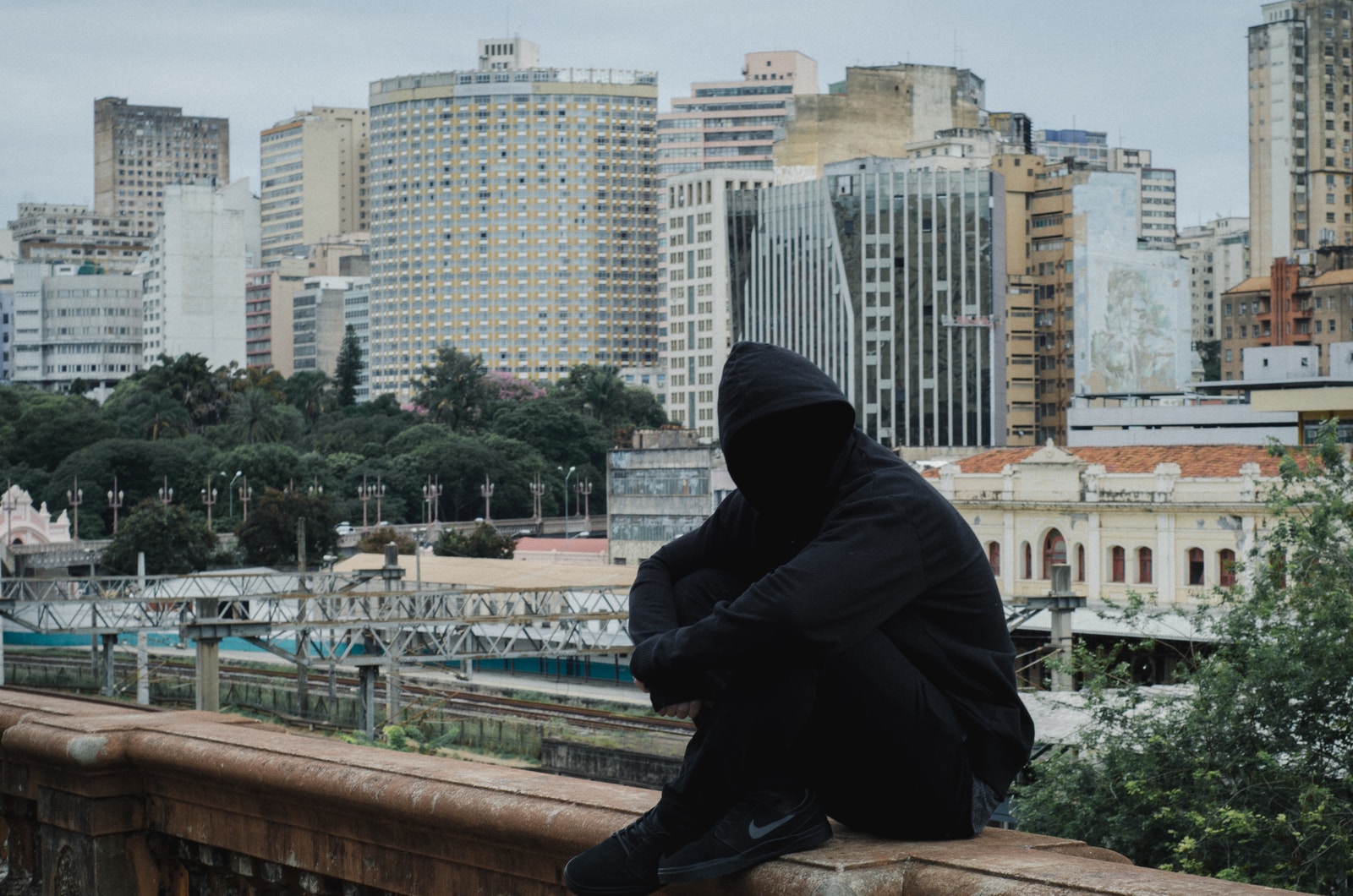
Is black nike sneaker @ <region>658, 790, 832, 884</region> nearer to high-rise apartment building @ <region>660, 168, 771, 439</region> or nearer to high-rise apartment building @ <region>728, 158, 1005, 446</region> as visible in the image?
high-rise apartment building @ <region>728, 158, 1005, 446</region>

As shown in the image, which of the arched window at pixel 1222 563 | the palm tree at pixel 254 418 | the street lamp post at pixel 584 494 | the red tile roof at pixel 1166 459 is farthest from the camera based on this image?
the street lamp post at pixel 584 494

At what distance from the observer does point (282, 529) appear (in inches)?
2948

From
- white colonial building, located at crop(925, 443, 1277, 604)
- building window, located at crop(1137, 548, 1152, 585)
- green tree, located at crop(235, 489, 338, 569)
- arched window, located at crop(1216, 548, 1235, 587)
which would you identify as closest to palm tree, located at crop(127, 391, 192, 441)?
green tree, located at crop(235, 489, 338, 569)

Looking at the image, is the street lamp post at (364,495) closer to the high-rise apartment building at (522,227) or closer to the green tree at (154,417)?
the green tree at (154,417)

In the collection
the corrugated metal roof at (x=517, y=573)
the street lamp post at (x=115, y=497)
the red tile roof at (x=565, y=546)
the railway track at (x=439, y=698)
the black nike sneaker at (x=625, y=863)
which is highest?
the black nike sneaker at (x=625, y=863)

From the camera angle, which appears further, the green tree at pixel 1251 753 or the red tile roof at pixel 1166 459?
the red tile roof at pixel 1166 459

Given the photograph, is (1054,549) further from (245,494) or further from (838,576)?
(245,494)

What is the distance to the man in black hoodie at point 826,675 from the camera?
3469 mm

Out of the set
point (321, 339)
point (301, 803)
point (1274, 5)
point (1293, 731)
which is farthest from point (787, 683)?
point (321, 339)

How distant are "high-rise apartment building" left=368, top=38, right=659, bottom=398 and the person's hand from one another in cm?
16805

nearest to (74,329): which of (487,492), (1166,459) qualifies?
(487,492)

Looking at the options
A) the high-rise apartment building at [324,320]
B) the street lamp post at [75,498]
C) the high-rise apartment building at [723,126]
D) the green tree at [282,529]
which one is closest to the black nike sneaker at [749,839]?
the green tree at [282,529]

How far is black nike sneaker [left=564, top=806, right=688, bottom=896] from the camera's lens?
3.46 metres

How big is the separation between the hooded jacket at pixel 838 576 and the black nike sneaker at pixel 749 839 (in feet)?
1.02
